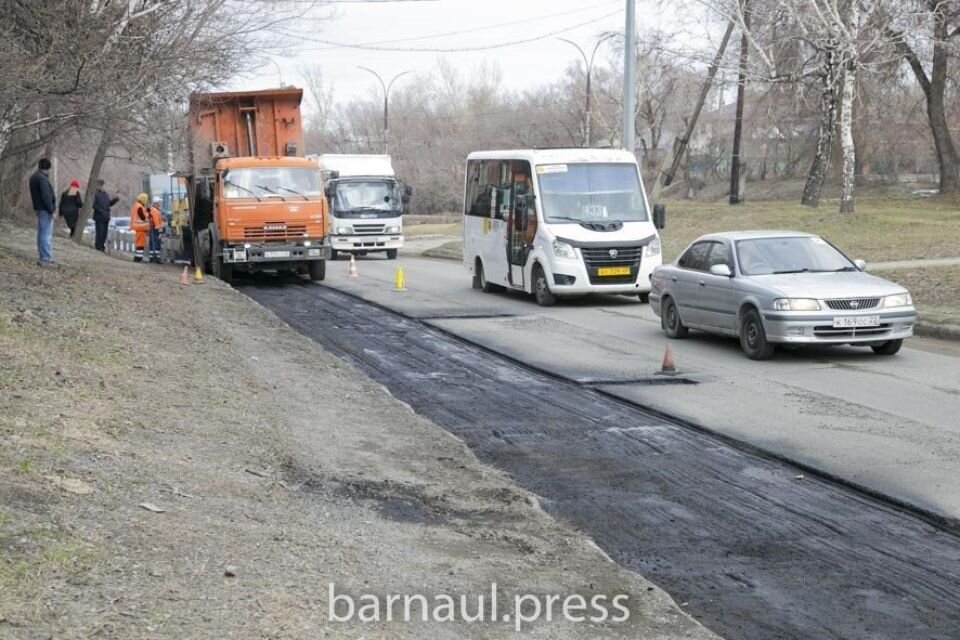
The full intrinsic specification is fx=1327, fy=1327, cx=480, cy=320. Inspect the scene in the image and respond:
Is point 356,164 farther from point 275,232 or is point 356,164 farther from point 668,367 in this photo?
point 668,367

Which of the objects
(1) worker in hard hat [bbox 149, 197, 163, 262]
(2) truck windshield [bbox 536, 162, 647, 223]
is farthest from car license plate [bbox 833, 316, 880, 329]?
(1) worker in hard hat [bbox 149, 197, 163, 262]

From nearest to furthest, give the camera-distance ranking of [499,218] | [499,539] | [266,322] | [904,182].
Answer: [499,539] < [266,322] < [499,218] < [904,182]

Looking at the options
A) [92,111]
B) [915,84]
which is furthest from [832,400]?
[915,84]

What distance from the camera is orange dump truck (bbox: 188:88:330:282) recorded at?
1098 inches

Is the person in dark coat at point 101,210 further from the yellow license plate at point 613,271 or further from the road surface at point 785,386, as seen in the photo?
the yellow license plate at point 613,271

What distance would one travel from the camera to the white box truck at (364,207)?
4103cm

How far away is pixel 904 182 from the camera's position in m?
66.8

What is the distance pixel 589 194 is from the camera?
23469 millimetres

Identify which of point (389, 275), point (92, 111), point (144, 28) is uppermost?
point (144, 28)

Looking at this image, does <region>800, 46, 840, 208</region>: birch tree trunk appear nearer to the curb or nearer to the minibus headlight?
the minibus headlight

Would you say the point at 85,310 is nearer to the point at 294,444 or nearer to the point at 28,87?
the point at 28,87

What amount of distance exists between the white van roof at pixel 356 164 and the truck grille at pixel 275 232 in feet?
43.0

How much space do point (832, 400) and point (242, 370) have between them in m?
5.74

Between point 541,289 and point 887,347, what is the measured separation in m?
8.41
